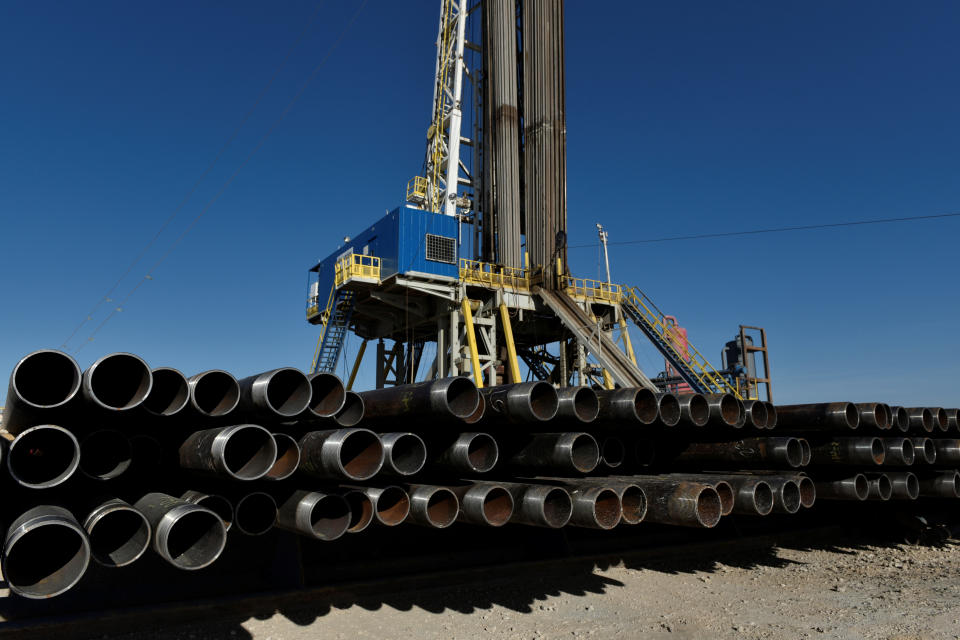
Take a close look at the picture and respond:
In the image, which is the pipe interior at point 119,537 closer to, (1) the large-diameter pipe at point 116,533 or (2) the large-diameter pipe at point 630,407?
(1) the large-diameter pipe at point 116,533

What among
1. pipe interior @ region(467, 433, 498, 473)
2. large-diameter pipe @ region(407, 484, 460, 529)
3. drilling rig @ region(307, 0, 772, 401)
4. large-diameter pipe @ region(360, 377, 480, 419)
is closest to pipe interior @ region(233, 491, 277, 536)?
large-diameter pipe @ region(407, 484, 460, 529)

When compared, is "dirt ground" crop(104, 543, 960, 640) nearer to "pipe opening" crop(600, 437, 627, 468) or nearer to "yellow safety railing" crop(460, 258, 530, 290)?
"pipe opening" crop(600, 437, 627, 468)

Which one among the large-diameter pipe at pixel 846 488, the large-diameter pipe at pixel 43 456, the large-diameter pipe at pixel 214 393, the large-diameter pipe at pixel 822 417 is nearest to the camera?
the large-diameter pipe at pixel 43 456

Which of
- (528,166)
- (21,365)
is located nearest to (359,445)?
(21,365)

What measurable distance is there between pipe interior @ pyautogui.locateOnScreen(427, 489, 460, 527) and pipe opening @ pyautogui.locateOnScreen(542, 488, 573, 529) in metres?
0.82

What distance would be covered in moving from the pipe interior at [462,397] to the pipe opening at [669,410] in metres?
2.03

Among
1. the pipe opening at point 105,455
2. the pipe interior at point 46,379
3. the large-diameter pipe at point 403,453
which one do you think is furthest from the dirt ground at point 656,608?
the pipe interior at point 46,379

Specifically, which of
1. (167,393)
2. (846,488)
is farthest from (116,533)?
(846,488)

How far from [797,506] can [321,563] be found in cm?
526

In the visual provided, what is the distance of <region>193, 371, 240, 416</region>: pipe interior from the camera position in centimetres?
484

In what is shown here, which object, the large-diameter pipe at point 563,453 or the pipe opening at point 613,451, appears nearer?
the large-diameter pipe at point 563,453

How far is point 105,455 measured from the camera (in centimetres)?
476

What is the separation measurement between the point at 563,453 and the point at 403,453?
1.55 m

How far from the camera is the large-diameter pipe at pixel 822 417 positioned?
7.73m
